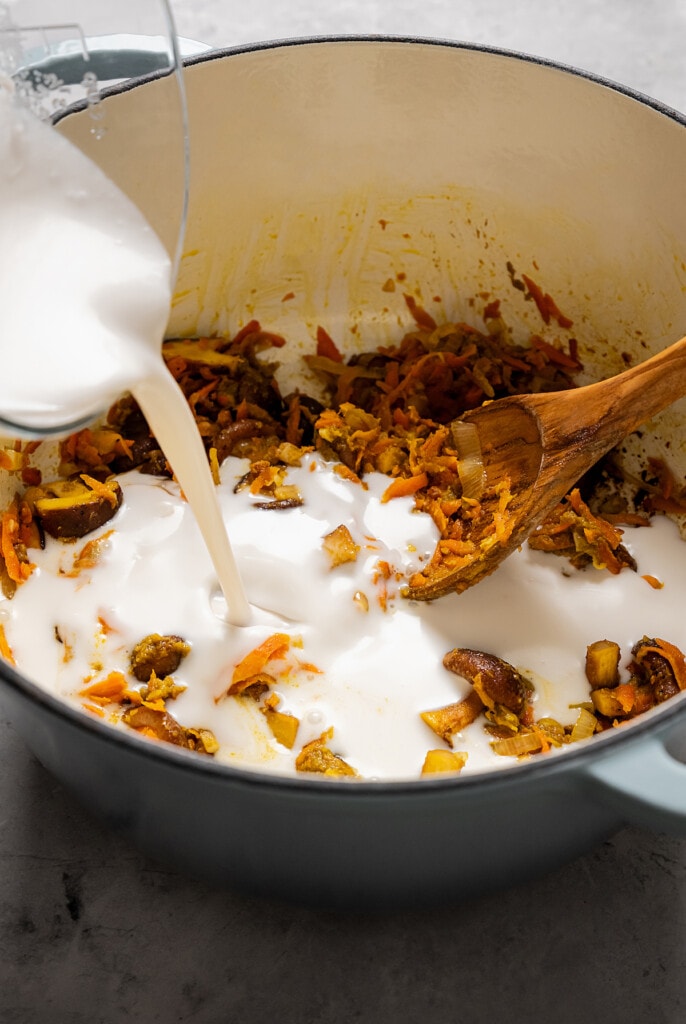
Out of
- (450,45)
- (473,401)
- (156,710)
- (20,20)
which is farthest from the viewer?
(473,401)

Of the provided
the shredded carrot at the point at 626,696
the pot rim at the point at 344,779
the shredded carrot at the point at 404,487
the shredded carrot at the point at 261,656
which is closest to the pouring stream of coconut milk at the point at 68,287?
the pot rim at the point at 344,779

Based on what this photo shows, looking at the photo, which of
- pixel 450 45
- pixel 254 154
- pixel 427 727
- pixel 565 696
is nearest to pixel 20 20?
pixel 254 154

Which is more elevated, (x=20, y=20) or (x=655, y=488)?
(x=20, y=20)

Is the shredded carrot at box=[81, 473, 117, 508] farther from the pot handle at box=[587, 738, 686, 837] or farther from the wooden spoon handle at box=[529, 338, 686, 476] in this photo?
the pot handle at box=[587, 738, 686, 837]

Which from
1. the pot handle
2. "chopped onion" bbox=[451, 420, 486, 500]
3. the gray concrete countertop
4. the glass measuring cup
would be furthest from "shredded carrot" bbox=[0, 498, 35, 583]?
the pot handle

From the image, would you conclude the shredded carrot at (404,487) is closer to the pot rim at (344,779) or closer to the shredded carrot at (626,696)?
the shredded carrot at (626,696)

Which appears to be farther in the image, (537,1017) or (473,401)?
(473,401)

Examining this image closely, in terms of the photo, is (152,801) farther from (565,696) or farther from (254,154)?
(254,154)
